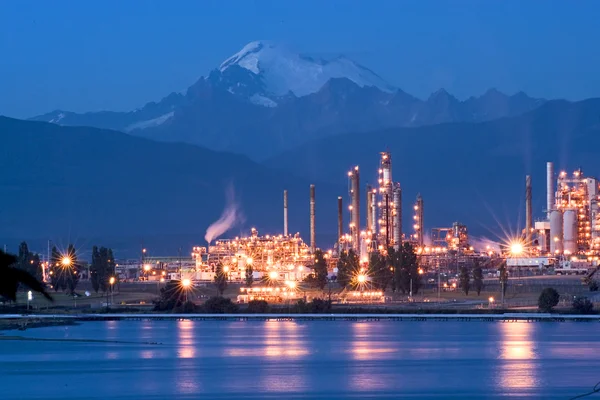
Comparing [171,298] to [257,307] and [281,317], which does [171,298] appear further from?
[281,317]

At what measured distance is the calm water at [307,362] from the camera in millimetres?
51844

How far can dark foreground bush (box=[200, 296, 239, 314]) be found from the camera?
95.5m

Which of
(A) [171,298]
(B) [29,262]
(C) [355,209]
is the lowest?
(A) [171,298]

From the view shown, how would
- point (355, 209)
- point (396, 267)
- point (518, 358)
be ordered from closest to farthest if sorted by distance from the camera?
1. point (518, 358)
2. point (396, 267)
3. point (355, 209)

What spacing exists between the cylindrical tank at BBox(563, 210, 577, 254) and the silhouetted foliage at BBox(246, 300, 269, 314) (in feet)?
114

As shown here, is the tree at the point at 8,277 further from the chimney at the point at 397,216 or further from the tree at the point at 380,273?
the chimney at the point at 397,216

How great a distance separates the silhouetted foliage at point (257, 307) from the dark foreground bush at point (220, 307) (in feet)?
3.32

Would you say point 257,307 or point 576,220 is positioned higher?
point 576,220

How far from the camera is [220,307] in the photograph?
314ft

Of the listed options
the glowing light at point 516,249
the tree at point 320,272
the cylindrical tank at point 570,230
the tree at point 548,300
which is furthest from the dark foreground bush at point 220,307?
the glowing light at point 516,249

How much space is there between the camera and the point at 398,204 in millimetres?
117125

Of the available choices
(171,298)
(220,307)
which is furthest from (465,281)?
(171,298)

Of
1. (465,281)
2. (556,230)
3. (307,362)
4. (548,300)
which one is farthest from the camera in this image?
(556,230)

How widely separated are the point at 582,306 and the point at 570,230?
31.3m
